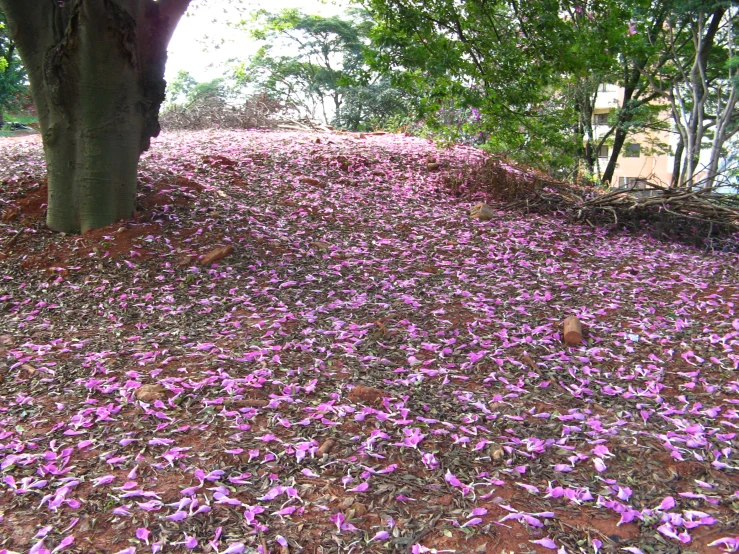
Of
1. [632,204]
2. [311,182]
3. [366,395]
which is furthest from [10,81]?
[366,395]

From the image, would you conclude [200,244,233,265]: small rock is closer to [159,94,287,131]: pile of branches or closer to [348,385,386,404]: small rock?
[348,385,386,404]: small rock

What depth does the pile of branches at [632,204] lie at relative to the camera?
17.7 feet

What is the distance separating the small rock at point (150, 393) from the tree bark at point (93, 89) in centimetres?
232

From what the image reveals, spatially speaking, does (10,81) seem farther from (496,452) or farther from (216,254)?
(496,452)

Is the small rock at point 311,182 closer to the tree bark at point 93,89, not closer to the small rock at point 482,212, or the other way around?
the small rock at point 482,212

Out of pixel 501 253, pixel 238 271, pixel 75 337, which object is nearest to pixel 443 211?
Answer: pixel 501 253

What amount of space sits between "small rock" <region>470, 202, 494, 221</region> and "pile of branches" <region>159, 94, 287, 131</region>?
6569mm

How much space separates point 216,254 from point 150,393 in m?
1.85

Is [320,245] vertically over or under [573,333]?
over

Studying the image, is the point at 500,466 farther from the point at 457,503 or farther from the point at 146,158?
the point at 146,158

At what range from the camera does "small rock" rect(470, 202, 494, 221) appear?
5738mm

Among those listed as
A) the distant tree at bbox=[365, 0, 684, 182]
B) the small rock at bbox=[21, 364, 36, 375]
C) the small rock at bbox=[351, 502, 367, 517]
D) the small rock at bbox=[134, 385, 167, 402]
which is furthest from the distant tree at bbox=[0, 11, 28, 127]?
the small rock at bbox=[351, 502, 367, 517]

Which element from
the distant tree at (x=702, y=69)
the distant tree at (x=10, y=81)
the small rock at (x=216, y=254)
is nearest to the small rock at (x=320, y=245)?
the small rock at (x=216, y=254)

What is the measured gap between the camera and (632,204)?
229 inches
